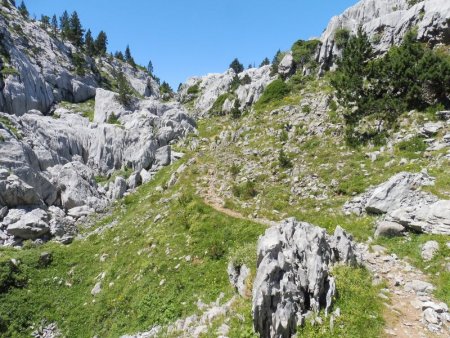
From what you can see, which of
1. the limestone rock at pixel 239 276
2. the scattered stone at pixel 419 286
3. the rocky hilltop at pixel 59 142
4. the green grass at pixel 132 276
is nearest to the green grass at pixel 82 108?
the rocky hilltop at pixel 59 142

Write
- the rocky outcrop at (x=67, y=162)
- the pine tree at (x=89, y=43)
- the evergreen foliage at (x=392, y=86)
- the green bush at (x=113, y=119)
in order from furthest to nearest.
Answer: the pine tree at (x=89, y=43), the green bush at (x=113, y=119), the rocky outcrop at (x=67, y=162), the evergreen foliage at (x=392, y=86)

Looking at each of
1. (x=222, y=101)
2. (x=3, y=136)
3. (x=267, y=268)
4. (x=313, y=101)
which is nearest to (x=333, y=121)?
(x=313, y=101)

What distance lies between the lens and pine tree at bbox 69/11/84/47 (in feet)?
344

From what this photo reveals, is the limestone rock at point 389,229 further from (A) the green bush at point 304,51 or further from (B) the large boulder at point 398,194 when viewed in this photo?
(A) the green bush at point 304,51

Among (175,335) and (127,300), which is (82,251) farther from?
(175,335)

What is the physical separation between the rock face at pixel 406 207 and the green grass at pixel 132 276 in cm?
763

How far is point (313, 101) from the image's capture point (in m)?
44.0

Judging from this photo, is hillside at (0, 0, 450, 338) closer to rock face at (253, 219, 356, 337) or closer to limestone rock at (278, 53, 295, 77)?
rock face at (253, 219, 356, 337)

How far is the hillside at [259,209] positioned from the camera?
13906mm

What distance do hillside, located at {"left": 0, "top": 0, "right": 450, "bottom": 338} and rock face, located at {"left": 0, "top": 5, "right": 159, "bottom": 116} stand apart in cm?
72

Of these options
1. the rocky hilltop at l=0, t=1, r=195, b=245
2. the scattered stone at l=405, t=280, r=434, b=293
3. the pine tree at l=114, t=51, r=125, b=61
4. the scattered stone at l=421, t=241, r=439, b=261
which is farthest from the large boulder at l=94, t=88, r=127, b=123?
the pine tree at l=114, t=51, r=125, b=61

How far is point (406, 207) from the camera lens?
61.3 ft

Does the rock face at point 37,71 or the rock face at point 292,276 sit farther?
the rock face at point 37,71

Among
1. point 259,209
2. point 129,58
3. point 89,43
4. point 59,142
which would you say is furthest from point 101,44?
point 259,209
